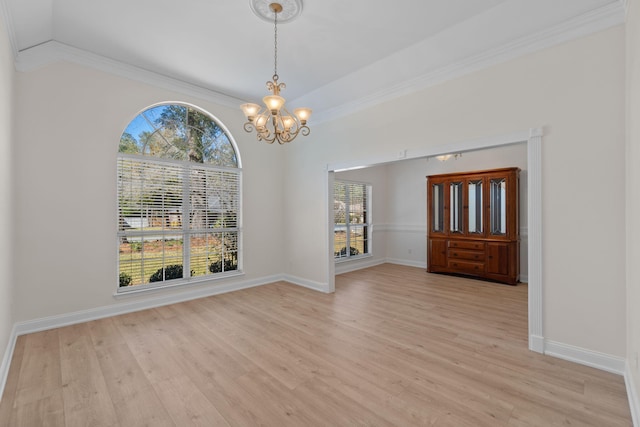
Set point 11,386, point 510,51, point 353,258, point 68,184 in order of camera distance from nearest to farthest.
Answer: point 11,386, point 510,51, point 68,184, point 353,258

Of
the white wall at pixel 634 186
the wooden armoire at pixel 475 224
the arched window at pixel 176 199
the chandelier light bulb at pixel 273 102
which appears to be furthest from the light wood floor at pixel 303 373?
the chandelier light bulb at pixel 273 102

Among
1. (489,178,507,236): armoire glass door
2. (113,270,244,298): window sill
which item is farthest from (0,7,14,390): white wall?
(489,178,507,236): armoire glass door

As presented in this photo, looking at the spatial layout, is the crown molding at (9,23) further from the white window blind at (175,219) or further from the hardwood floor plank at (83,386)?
the hardwood floor plank at (83,386)

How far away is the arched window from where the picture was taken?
3.97 metres

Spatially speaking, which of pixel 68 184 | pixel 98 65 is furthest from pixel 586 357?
pixel 98 65

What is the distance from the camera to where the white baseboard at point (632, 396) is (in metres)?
1.74

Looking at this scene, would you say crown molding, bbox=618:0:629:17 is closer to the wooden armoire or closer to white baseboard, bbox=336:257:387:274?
the wooden armoire

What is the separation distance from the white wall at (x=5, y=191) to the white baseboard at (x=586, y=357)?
4744mm

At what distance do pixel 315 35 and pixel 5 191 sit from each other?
3.39 metres

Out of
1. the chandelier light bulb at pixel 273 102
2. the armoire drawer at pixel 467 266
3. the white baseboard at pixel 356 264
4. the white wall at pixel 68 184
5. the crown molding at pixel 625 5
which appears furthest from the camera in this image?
the white baseboard at pixel 356 264

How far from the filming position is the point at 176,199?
4.37 m

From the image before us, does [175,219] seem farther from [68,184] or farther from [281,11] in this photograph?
[281,11]

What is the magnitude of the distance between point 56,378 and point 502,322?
4.66 metres

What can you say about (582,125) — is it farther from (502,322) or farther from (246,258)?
(246,258)
